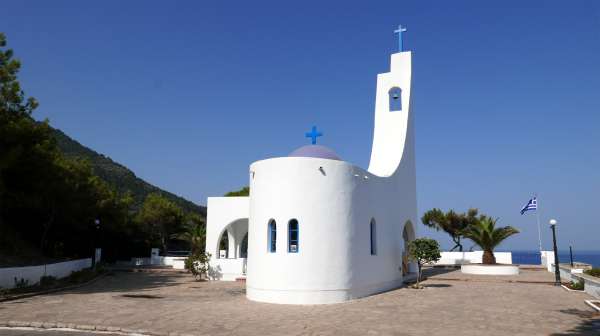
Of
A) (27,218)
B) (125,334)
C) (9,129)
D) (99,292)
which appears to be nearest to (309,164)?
(125,334)

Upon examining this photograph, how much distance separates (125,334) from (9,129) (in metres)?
14.7

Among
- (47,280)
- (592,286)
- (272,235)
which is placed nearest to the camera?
Answer: (272,235)

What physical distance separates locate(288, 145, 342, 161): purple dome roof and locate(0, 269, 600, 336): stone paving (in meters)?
5.87

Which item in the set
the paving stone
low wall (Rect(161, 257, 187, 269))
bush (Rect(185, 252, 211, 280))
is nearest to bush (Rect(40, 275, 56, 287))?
bush (Rect(185, 252, 211, 280))

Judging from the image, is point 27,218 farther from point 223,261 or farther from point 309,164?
point 309,164

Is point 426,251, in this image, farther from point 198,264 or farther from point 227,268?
point 198,264

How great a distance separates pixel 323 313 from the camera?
1235 centimetres

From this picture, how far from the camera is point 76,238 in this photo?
34125 mm

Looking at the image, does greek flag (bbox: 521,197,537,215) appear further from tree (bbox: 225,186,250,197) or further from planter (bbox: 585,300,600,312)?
tree (bbox: 225,186,250,197)

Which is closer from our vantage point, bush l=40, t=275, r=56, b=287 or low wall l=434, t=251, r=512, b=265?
bush l=40, t=275, r=56, b=287

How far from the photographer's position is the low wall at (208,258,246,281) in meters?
23.0

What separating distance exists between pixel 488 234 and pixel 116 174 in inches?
2604

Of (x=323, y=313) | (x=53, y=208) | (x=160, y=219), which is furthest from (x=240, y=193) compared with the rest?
(x=323, y=313)

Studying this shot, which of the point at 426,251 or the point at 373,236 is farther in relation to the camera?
the point at 426,251
